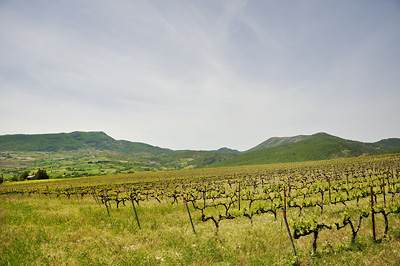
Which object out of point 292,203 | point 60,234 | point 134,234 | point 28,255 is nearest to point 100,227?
point 60,234

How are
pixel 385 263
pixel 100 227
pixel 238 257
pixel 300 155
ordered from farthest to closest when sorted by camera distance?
1. pixel 300 155
2. pixel 100 227
3. pixel 238 257
4. pixel 385 263

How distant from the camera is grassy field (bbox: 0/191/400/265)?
8328mm

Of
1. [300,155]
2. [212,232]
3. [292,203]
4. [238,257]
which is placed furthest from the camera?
[300,155]

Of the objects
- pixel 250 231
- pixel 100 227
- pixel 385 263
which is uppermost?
pixel 385 263

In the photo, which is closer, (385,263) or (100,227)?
(385,263)

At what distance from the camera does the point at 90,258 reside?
931 cm

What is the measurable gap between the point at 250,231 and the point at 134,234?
796 cm

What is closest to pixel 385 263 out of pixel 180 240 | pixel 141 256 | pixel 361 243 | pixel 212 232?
pixel 361 243

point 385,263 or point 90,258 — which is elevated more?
point 385,263

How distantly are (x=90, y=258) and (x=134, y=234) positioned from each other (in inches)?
150

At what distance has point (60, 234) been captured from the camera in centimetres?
1291

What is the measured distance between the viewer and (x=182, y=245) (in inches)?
416

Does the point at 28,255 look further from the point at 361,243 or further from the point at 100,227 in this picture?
the point at 361,243

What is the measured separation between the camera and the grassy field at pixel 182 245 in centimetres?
833
